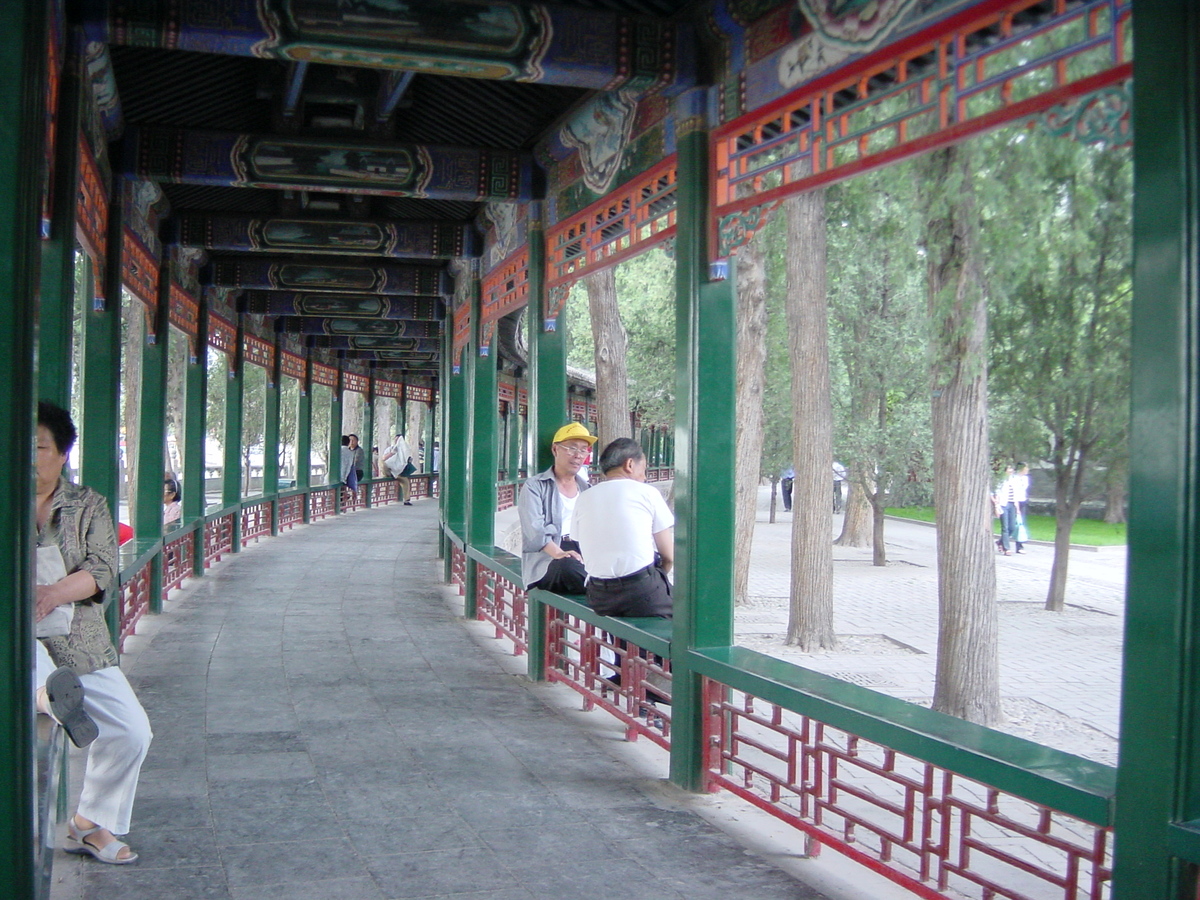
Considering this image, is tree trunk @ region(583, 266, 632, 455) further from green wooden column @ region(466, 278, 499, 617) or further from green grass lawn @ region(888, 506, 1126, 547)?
green grass lawn @ region(888, 506, 1126, 547)

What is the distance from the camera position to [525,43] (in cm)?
438

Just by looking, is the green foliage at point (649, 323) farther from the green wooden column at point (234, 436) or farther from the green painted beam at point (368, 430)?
the green wooden column at point (234, 436)

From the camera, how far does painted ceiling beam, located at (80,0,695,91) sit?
13.5 feet

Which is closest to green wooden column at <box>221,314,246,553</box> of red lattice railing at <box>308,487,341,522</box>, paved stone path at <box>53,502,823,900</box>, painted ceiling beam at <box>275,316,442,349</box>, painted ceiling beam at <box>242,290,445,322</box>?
painted ceiling beam at <box>242,290,445,322</box>

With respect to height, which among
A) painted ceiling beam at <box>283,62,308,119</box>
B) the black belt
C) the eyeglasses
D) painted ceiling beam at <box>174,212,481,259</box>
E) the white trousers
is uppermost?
painted ceiling beam at <box>283,62,308,119</box>

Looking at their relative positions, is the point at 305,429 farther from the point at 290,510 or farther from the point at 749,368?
the point at 749,368

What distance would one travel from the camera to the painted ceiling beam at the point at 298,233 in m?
8.37

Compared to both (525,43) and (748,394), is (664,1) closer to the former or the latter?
(525,43)

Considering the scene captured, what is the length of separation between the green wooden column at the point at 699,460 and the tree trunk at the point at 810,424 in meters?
5.91

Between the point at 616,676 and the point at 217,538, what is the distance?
26.4 ft

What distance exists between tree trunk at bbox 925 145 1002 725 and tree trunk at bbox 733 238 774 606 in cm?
399

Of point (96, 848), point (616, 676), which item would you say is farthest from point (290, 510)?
point (96, 848)

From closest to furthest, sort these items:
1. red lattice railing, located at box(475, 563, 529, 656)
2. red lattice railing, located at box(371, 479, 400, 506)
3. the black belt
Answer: the black belt
red lattice railing, located at box(475, 563, 529, 656)
red lattice railing, located at box(371, 479, 400, 506)

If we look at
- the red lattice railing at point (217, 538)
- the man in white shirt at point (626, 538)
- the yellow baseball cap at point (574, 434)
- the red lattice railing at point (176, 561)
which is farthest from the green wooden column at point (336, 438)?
the man in white shirt at point (626, 538)
